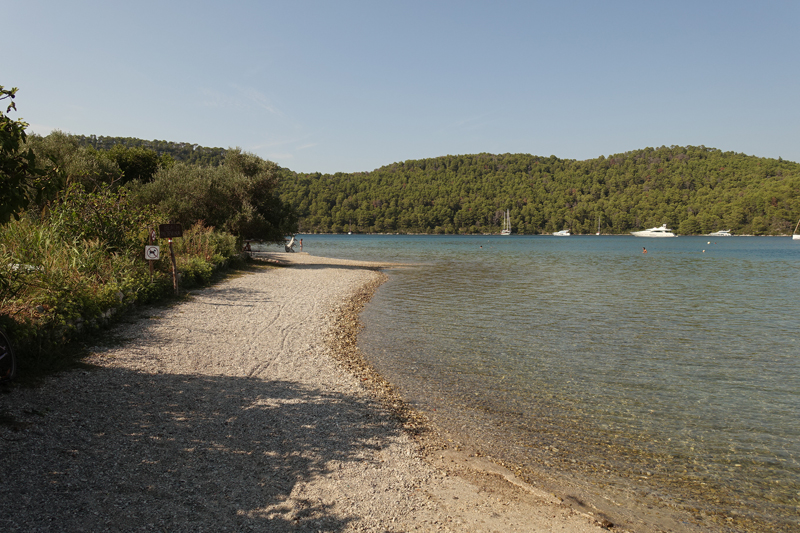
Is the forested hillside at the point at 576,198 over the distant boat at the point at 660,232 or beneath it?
over

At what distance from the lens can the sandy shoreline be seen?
4.33 meters

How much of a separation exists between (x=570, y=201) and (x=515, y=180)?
80.5 feet

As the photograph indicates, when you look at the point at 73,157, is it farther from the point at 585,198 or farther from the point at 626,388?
the point at 585,198

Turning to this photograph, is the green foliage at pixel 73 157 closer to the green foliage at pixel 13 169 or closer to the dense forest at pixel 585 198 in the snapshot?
the green foliage at pixel 13 169

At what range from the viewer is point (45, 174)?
4.67m

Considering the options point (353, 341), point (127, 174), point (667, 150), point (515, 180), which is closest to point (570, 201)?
point (515, 180)

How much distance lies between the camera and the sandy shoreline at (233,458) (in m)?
4.33

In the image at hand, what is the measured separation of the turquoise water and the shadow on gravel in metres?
2.37

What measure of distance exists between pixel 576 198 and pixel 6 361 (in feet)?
651

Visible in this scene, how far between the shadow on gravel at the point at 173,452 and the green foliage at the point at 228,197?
22.4 metres

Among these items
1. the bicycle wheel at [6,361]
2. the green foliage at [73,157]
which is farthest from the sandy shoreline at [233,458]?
the green foliage at [73,157]

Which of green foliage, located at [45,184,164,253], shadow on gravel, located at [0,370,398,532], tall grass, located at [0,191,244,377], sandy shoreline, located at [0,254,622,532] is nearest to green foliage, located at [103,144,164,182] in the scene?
tall grass, located at [0,191,244,377]

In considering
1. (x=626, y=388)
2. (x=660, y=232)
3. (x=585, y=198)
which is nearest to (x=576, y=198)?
(x=585, y=198)

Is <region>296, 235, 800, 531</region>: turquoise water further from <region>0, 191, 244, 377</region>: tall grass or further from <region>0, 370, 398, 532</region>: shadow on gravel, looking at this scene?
<region>0, 191, 244, 377</region>: tall grass
